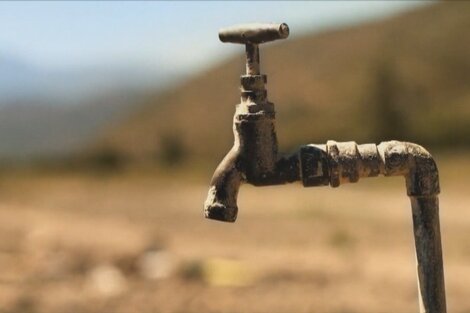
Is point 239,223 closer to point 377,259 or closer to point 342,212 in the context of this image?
point 342,212

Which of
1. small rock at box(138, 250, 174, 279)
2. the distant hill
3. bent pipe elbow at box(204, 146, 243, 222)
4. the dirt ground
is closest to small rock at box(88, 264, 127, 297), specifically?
the dirt ground

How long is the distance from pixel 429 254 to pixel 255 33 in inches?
27.8

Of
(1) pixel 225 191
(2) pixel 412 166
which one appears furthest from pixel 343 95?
(1) pixel 225 191

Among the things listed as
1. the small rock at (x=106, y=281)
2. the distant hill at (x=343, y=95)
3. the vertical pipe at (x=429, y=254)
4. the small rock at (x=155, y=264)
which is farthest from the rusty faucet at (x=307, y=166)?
the distant hill at (x=343, y=95)

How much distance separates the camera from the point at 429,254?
88.6 inches

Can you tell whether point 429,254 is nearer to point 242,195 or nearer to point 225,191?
point 225,191

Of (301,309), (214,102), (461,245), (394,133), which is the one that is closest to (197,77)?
(214,102)

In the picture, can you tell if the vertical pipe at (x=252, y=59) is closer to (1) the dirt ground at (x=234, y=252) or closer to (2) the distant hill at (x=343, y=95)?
(1) the dirt ground at (x=234, y=252)

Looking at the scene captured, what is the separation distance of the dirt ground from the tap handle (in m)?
3.26

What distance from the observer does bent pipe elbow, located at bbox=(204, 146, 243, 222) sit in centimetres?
218

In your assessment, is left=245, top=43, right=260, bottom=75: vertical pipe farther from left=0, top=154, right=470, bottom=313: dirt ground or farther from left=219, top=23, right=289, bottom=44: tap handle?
left=0, top=154, right=470, bottom=313: dirt ground

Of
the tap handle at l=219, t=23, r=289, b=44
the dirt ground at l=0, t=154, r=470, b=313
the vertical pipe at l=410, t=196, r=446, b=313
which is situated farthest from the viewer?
the dirt ground at l=0, t=154, r=470, b=313

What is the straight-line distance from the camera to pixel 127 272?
6520 millimetres

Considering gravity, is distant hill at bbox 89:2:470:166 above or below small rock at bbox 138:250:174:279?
above
